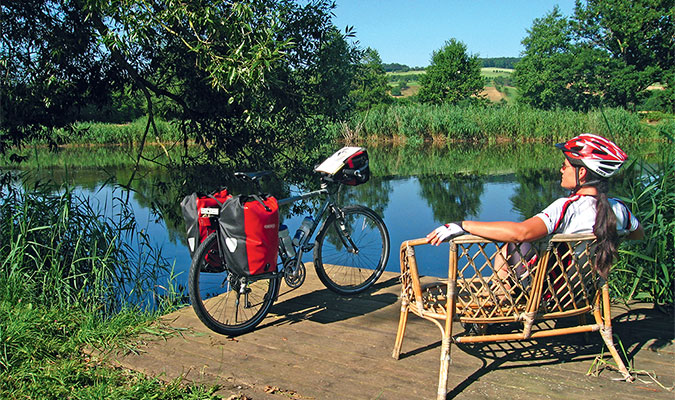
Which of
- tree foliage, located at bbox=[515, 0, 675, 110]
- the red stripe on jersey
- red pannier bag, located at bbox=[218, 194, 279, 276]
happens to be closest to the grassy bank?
red pannier bag, located at bbox=[218, 194, 279, 276]

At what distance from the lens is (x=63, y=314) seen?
167 inches

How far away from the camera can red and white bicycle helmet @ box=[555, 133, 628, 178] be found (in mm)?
3006

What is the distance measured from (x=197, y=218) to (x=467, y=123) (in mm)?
22575

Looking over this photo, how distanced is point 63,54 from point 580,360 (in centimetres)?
597

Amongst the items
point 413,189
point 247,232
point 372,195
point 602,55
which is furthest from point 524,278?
point 602,55

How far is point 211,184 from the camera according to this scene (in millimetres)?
Answer: 8133

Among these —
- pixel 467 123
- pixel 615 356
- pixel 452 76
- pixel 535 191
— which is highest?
pixel 452 76

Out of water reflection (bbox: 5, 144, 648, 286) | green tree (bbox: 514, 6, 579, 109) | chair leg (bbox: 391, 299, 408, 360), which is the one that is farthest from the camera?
green tree (bbox: 514, 6, 579, 109)

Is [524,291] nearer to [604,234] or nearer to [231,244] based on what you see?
[604,234]

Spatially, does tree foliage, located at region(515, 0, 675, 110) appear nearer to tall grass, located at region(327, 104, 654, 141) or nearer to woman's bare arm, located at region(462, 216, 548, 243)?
tall grass, located at region(327, 104, 654, 141)

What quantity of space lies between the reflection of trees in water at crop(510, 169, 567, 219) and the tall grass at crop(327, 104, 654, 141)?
319 inches

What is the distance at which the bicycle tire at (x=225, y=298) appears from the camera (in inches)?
147

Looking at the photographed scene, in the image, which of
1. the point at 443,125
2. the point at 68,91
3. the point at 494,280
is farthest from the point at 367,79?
the point at 443,125

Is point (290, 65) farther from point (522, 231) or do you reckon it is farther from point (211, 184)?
point (522, 231)
